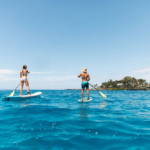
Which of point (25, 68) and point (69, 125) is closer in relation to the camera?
point (69, 125)

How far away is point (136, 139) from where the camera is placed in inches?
133

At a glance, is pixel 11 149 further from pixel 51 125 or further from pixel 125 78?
pixel 125 78

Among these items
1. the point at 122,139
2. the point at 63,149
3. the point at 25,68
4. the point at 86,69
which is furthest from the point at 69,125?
the point at 25,68

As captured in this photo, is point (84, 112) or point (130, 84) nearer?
point (84, 112)

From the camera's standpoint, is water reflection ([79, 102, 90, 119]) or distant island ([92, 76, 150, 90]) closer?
water reflection ([79, 102, 90, 119])

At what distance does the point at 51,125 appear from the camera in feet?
14.7

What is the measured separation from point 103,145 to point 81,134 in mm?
813

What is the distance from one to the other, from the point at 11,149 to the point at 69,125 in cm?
211

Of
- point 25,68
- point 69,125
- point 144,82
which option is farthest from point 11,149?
point 144,82

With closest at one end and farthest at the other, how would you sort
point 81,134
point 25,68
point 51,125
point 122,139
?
point 122,139, point 81,134, point 51,125, point 25,68

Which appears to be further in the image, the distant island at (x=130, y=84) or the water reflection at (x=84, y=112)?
the distant island at (x=130, y=84)

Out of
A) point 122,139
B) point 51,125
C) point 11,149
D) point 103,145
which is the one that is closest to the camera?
point 11,149

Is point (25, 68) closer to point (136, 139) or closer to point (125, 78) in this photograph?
point (136, 139)

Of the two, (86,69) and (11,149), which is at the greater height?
(86,69)
